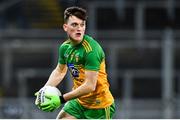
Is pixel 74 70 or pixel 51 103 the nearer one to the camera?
pixel 51 103

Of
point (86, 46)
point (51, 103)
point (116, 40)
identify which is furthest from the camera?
point (116, 40)

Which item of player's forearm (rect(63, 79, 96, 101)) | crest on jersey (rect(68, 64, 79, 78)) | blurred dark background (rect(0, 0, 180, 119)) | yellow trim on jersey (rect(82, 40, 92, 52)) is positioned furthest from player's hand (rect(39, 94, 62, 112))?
blurred dark background (rect(0, 0, 180, 119))

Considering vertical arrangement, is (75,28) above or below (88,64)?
above

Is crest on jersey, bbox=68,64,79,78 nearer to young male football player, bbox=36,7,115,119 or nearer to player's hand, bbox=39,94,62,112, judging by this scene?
young male football player, bbox=36,7,115,119

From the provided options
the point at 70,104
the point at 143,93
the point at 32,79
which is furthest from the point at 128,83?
the point at 70,104

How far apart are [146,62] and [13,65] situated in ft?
11.6

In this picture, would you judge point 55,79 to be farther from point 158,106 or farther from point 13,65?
point 13,65

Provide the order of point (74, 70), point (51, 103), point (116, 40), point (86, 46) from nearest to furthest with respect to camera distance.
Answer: point (51, 103)
point (86, 46)
point (74, 70)
point (116, 40)

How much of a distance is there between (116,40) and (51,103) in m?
11.1

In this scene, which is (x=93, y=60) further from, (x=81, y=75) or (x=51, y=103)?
(x=51, y=103)

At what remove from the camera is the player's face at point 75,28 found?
24.6ft

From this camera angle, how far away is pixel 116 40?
1853 centimetres

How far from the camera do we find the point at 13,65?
2034 cm

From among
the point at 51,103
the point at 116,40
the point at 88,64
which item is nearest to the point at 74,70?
the point at 88,64
